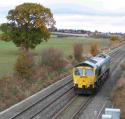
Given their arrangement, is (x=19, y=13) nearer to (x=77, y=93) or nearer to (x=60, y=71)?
(x=60, y=71)

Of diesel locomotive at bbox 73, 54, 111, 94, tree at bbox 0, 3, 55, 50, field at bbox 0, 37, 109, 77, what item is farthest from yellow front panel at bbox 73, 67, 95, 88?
tree at bbox 0, 3, 55, 50

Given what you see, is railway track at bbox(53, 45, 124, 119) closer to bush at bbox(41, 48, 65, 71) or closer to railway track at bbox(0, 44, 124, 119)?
railway track at bbox(0, 44, 124, 119)

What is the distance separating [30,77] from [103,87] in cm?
690

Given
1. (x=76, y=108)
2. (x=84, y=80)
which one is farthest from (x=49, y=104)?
(x=84, y=80)

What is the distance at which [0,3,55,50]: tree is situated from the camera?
64.9m

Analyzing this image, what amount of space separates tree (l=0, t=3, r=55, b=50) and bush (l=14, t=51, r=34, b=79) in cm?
2861

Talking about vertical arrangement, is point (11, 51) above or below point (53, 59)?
below

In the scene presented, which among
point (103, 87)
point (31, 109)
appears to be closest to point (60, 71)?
point (103, 87)

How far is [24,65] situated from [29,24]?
31.6 metres

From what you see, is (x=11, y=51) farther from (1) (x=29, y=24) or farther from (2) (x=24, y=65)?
(2) (x=24, y=65)

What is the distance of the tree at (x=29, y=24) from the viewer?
64.9 m

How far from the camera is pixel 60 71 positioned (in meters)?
46.1

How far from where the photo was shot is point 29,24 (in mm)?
66125

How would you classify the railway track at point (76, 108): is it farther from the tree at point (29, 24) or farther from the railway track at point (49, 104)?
the tree at point (29, 24)
